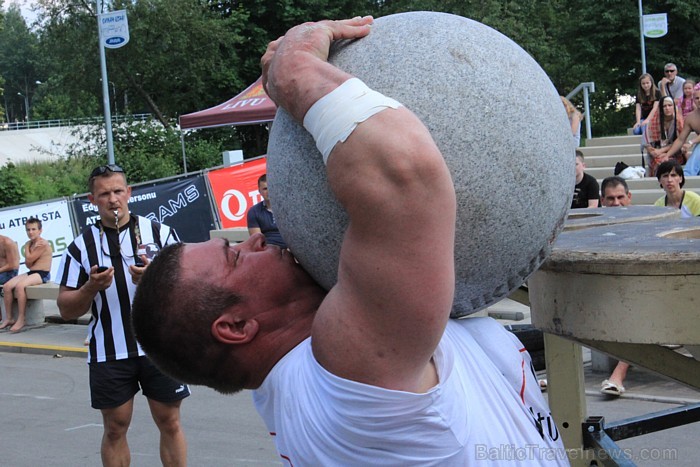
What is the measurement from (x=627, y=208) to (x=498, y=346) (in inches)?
121

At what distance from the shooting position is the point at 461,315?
226 centimetres

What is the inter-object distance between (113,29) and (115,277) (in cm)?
1384

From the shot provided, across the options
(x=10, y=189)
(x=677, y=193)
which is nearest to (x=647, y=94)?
(x=677, y=193)

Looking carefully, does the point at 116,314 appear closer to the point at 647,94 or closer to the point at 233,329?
the point at 233,329

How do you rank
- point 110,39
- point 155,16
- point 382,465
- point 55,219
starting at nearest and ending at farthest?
1. point 382,465
2. point 55,219
3. point 110,39
4. point 155,16

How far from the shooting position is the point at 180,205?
16.6 meters

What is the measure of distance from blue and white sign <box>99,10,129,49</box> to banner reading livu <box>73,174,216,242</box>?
11.7 ft

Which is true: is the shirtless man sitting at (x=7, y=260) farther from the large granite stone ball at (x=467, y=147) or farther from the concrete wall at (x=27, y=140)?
the concrete wall at (x=27, y=140)

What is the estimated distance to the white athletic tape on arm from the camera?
5.68 ft

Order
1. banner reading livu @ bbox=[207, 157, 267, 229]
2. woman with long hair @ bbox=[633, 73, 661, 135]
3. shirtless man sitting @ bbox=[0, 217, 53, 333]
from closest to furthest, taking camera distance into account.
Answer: shirtless man sitting @ bbox=[0, 217, 53, 333]
woman with long hair @ bbox=[633, 73, 661, 135]
banner reading livu @ bbox=[207, 157, 267, 229]

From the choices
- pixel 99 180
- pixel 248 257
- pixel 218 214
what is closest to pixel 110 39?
pixel 218 214

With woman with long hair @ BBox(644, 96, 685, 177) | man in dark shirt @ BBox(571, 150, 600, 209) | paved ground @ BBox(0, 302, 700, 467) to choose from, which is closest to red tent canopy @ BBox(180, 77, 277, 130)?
woman with long hair @ BBox(644, 96, 685, 177)

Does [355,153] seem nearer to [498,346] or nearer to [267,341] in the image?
[267,341]

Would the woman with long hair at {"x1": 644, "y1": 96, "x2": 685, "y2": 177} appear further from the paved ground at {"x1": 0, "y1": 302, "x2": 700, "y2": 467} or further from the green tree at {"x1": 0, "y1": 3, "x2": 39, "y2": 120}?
the green tree at {"x1": 0, "y1": 3, "x2": 39, "y2": 120}
